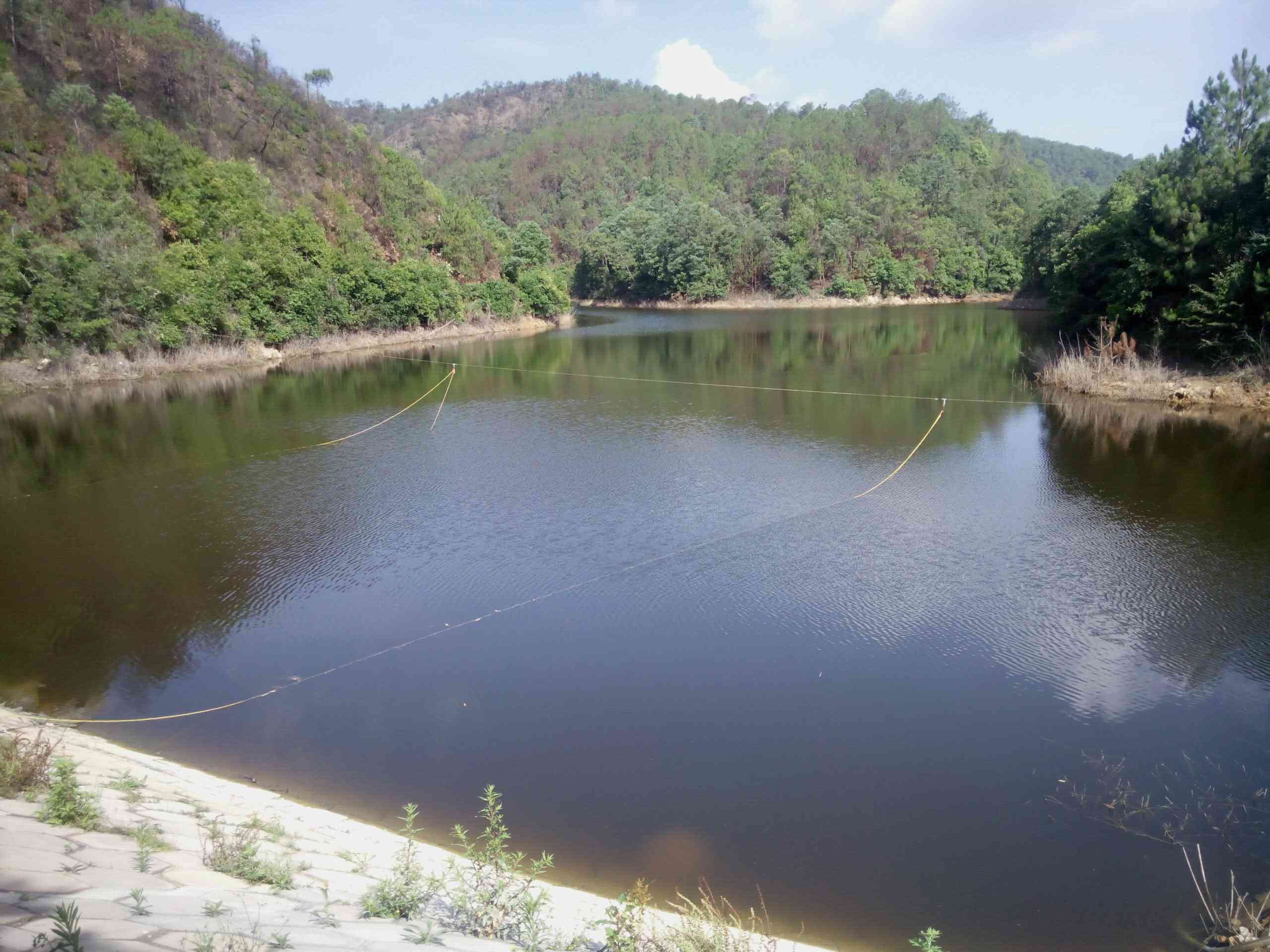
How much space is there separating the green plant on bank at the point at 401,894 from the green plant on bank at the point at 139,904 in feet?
3.08

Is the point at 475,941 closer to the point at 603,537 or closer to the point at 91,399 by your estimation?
the point at 603,537

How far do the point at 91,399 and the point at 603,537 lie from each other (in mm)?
18476

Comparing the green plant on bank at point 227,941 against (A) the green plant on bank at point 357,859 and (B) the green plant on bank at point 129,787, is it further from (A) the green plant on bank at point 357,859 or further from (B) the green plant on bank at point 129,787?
(B) the green plant on bank at point 129,787

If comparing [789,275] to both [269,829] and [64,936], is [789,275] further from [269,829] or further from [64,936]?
[64,936]

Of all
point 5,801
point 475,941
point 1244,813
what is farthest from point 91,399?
point 1244,813

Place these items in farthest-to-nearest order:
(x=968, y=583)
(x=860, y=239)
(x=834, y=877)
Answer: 1. (x=860, y=239)
2. (x=968, y=583)
3. (x=834, y=877)

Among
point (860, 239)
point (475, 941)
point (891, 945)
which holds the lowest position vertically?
point (891, 945)

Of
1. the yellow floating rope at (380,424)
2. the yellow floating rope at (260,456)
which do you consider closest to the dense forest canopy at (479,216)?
the yellow floating rope at (380,424)

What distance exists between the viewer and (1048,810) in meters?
6.15

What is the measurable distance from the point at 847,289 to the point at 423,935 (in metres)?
62.8

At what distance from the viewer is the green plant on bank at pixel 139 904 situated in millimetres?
3379

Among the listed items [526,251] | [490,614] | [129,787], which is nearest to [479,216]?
[526,251]

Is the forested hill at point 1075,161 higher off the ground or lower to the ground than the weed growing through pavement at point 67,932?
higher

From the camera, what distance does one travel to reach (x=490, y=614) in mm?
9508
